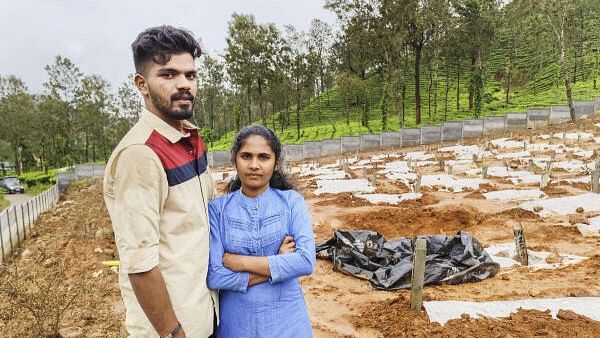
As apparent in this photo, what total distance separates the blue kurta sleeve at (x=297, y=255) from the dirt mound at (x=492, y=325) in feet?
9.37

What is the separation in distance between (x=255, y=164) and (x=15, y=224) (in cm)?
1351

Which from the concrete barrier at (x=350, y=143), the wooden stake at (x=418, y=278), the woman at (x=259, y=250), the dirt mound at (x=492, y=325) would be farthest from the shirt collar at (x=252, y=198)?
the concrete barrier at (x=350, y=143)

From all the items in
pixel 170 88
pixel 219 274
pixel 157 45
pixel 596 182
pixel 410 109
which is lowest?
pixel 596 182

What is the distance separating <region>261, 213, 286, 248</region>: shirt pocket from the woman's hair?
23 centimetres

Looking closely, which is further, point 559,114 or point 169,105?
point 559,114

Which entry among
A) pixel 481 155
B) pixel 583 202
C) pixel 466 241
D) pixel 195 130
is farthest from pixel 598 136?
pixel 195 130

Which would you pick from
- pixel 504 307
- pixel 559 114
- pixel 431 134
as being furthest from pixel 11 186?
pixel 559 114

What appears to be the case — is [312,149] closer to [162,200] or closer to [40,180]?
[40,180]

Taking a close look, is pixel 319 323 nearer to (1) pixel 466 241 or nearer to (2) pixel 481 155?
(1) pixel 466 241

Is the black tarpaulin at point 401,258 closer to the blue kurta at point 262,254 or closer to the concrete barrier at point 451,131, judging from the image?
the blue kurta at point 262,254

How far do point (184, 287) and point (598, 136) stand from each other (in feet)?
70.9

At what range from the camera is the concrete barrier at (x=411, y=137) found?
26.0m

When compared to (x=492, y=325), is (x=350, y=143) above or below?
above

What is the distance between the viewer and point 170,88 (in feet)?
5.58
